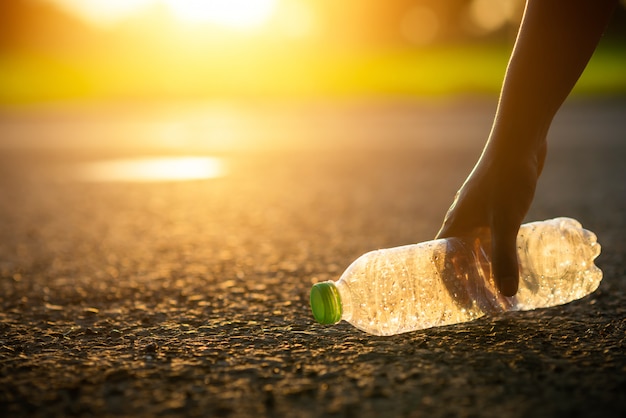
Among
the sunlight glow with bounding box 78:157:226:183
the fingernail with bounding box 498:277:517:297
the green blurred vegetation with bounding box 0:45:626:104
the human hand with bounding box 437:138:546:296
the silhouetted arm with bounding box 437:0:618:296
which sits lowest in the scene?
the fingernail with bounding box 498:277:517:297

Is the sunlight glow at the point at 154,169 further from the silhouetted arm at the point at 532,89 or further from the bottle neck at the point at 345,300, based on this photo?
the silhouetted arm at the point at 532,89

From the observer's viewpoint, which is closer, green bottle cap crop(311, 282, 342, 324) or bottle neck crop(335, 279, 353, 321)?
green bottle cap crop(311, 282, 342, 324)

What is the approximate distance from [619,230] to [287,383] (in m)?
3.05

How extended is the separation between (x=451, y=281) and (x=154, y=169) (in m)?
6.08

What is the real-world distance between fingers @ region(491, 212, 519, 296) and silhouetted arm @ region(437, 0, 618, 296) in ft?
0.19

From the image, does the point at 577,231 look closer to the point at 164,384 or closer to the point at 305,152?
the point at 164,384

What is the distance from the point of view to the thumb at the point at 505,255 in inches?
96.8

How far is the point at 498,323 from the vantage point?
2771 mm

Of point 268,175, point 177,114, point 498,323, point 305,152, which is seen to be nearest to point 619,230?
point 498,323

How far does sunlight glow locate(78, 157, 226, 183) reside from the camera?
792cm

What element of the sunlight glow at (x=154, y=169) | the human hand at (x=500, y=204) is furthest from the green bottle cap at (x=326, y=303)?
the sunlight glow at (x=154, y=169)

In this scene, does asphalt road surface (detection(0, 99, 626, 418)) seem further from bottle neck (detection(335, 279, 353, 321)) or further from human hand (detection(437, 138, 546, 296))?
human hand (detection(437, 138, 546, 296))

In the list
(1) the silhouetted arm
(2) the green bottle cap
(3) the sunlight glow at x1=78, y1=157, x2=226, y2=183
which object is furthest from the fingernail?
(3) the sunlight glow at x1=78, y1=157, x2=226, y2=183

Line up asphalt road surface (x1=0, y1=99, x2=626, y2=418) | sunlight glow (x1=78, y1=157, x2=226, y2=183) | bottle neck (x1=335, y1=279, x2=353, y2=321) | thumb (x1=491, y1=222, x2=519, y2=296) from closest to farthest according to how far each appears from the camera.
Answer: asphalt road surface (x1=0, y1=99, x2=626, y2=418), thumb (x1=491, y1=222, x2=519, y2=296), bottle neck (x1=335, y1=279, x2=353, y2=321), sunlight glow (x1=78, y1=157, x2=226, y2=183)
